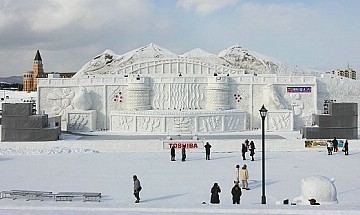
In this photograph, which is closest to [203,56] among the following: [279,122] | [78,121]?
[279,122]

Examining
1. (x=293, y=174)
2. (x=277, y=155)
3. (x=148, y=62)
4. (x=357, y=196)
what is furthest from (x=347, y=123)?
(x=148, y=62)

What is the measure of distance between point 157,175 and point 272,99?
16384 mm

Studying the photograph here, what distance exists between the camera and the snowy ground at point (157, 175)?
28.7 feet

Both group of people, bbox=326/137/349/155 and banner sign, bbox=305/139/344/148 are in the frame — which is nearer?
group of people, bbox=326/137/349/155

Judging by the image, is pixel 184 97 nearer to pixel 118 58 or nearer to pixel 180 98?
pixel 180 98

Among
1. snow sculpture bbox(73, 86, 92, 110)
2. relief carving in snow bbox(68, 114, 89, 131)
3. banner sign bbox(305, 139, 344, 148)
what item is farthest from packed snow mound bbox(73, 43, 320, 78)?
banner sign bbox(305, 139, 344, 148)

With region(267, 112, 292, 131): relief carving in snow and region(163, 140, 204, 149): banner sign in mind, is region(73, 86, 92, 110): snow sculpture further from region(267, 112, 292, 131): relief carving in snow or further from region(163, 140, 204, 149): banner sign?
region(267, 112, 292, 131): relief carving in snow

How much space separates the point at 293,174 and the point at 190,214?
9.33 meters

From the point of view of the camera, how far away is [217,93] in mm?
30891

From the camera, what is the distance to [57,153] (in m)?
23.1

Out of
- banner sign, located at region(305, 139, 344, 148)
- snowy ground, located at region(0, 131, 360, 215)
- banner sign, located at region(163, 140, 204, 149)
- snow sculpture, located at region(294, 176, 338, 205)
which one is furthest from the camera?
banner sign, located at region(305, 139, 344, 148)

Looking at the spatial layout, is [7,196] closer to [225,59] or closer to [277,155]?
[277,155]

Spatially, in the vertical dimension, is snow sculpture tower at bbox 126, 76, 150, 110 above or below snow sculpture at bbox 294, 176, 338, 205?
above

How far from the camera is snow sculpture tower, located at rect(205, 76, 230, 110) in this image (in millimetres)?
30844
